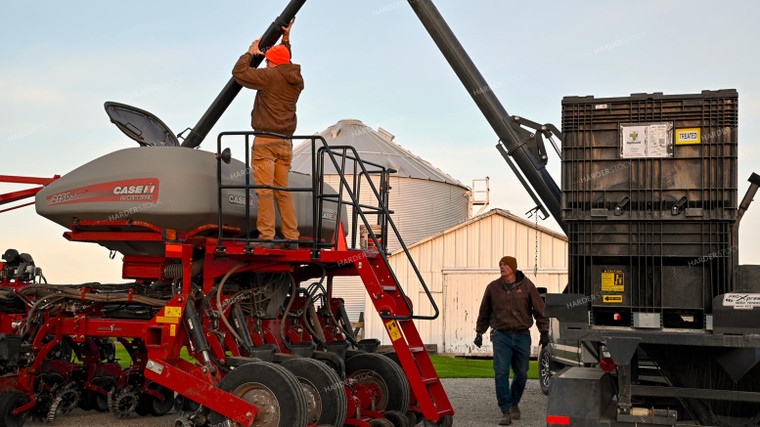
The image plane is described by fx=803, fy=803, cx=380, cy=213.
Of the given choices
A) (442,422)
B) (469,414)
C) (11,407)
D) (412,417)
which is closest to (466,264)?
(469,414)

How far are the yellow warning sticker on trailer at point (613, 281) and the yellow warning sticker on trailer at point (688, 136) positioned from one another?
1168 mm

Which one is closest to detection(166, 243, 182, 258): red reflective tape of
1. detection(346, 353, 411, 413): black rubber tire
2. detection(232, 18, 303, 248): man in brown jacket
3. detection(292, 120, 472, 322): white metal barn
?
detection(232, 18, 303, 248): man in brown jacket

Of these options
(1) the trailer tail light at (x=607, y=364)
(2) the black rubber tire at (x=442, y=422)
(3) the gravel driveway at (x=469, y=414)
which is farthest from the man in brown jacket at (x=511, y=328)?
(1) the trailer tail light at (x=607, y=364)

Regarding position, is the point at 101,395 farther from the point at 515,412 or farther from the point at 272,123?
the point at 515,412

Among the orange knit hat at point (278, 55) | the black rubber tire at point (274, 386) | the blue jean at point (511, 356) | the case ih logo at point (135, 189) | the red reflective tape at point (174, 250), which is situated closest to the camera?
the black rubber tire at point (274, 386)

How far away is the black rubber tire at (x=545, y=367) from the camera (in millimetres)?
12055

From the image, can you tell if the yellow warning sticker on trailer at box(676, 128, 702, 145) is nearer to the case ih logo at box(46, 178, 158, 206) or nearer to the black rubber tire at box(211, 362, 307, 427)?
the black rubber tire at box(211, 362, 307, 427)

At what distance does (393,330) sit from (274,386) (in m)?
1.36

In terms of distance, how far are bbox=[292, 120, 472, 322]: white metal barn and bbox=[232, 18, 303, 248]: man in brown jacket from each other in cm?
1529

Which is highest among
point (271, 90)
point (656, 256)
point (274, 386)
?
point (271, 90)

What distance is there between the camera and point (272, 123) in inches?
324

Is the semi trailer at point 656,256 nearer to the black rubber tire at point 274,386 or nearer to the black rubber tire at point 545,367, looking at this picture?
the black rubber tire at point 274,386

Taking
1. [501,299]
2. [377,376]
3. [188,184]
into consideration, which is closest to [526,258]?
[501,299]

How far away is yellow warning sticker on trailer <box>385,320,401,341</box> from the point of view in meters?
7.75
